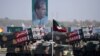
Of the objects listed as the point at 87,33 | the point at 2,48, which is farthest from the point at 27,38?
the point at 2,48

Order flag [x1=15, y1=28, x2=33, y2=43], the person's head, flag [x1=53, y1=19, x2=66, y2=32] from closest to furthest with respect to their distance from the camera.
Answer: flag [x1=53, y1=19, x2=66, y2=32] < flag [x1=15, y1=28, x2=33, y2=43] < the person's head

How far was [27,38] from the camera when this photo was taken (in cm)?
2942

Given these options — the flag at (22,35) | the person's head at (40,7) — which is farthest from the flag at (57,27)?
the person's head at (40,7)

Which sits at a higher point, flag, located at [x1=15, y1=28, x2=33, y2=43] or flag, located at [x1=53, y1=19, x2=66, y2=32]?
flag, located at [x1=53, y1=19, x2=66, y2=32]

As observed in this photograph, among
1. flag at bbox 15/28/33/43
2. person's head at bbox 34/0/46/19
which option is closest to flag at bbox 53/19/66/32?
flag at bbox 15/28/33/43

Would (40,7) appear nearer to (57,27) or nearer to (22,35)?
(22,35)

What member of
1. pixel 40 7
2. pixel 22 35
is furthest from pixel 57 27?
pixel 40 7

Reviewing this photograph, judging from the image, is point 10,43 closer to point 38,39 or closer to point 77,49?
point 38,39

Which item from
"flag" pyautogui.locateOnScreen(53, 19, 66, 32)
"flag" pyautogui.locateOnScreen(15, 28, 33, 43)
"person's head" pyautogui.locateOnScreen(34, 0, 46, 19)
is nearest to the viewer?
"flag" pyautogui.locateOnScreen(53, 19, 66, 32)

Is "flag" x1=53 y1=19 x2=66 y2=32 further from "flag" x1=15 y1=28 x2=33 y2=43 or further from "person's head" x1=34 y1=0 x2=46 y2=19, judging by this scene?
"person's head" x1=34 y1=0 x2=46 y2=19

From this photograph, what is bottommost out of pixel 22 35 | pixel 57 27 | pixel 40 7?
pixel 22 35

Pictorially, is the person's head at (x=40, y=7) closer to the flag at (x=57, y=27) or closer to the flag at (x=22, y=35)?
the flag at (x=22, y=35)

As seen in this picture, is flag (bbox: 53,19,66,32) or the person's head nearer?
flag (bbox: 53,19,66,32)

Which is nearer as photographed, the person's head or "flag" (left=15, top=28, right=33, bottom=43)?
"flag" (left=15, top=28, right=33, bottom=43)
